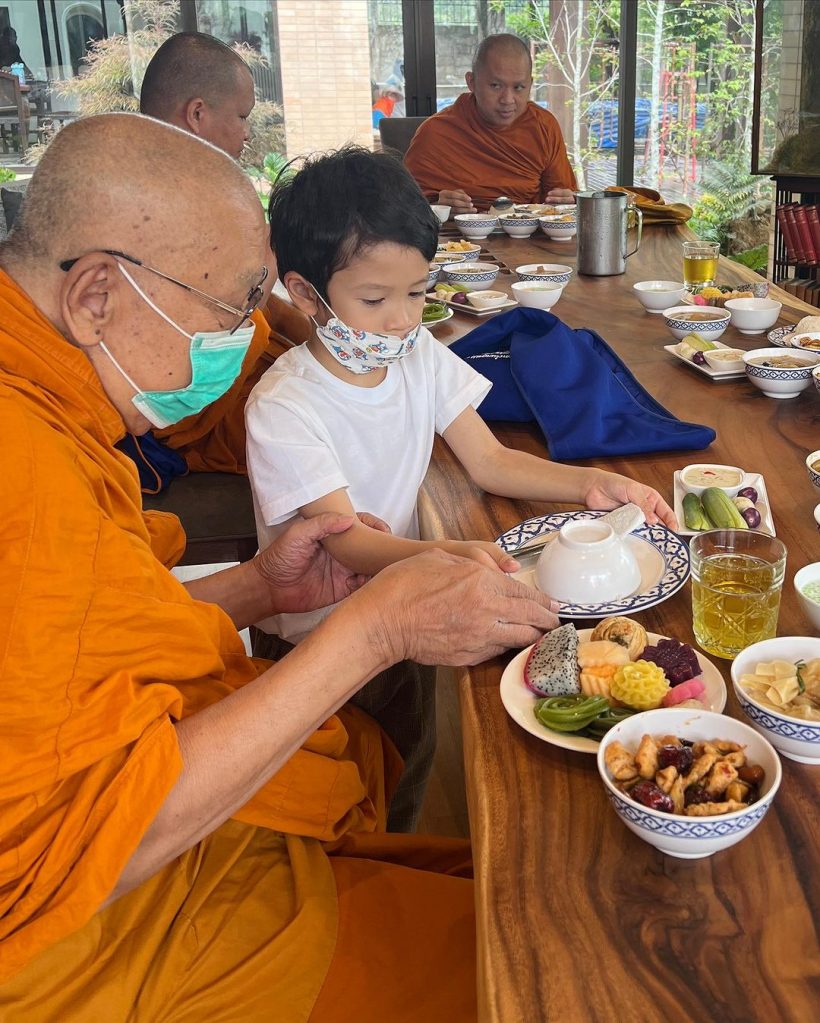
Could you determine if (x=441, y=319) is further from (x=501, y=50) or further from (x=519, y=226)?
(x=501, y=50)

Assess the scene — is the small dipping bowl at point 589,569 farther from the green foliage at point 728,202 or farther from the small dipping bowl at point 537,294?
the green foliage at point 728,202

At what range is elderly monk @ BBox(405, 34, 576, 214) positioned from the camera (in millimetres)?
4621

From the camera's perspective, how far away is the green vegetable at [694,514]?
4.34ft

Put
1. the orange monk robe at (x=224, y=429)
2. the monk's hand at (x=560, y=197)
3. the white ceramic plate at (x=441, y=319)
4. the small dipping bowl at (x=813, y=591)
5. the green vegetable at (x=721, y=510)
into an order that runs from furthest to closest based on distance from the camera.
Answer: the monk's hand at (x=560, y=197), the white ceramic plate at (x=441, y=319), the orange monk robe at (x=224, y=429), the green vegetable at (x=721, y=510), the small dipping bowl at (x=813, y=591)

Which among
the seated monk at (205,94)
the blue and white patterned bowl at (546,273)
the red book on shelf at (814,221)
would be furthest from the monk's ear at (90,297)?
the red book on shelf at (814,221)

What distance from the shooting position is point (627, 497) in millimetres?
1388

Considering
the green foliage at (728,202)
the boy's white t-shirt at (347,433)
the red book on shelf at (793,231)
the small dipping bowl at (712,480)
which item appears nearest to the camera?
the small dipping bowl at (712,480)

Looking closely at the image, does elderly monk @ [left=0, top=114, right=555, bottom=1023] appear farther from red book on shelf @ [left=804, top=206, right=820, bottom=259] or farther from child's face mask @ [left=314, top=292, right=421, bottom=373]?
red book on shelf @ [left=804, top=206, right=820, bottom=259]

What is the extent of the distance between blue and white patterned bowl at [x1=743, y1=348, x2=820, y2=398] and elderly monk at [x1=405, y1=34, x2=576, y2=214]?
9.58ft

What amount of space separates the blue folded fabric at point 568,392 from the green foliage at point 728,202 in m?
5.04

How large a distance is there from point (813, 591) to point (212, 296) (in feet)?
2.34

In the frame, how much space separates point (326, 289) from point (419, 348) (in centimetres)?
24

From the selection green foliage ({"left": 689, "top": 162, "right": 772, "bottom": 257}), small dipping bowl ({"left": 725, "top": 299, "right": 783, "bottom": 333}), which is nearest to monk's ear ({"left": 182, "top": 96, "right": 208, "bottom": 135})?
small dipping bowl ({"left": 725, "top": 299, "right": 783, "bottom": 333})

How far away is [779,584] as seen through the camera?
103 cm
